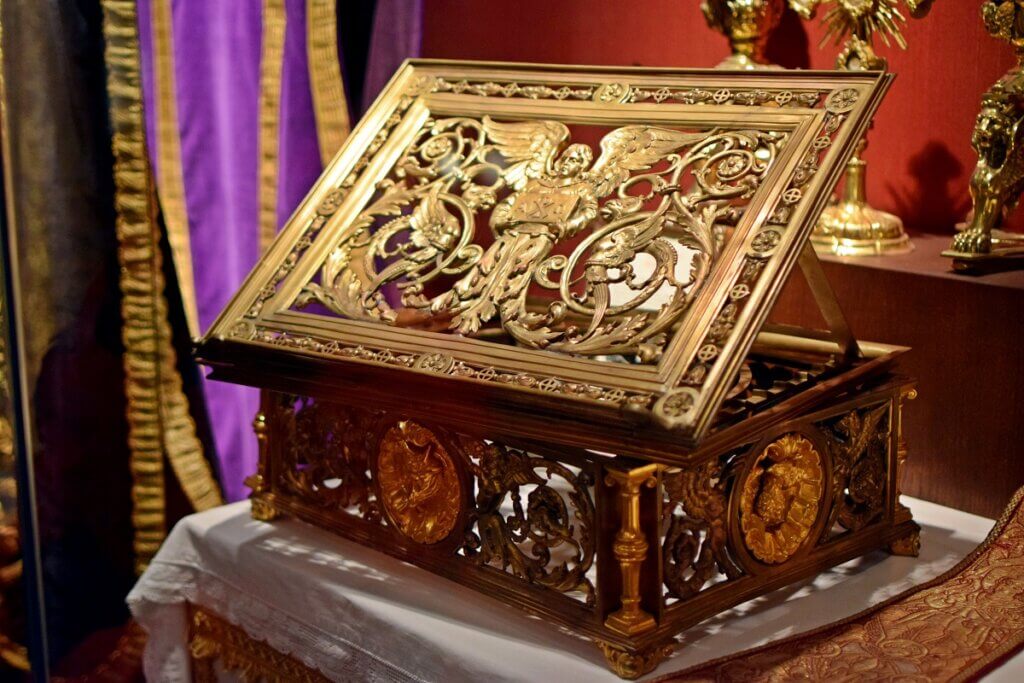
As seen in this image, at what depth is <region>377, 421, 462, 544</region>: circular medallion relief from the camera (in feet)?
4.57

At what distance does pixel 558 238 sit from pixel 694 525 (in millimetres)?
378

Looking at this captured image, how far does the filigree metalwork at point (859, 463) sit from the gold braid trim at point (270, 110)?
1403 millimetres

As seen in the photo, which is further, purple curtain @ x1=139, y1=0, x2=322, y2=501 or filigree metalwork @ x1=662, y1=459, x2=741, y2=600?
purple curtain @ x1=139, y1=0, x2=322, y2=501

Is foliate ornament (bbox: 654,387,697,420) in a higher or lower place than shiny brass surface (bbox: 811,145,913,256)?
lower

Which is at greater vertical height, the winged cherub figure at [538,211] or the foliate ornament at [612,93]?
the foliate ornament at [612,93]

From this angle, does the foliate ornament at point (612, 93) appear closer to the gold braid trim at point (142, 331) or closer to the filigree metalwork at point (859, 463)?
the filigree metalwork at point (859, 463)

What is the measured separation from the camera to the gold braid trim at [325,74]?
2.51 meters

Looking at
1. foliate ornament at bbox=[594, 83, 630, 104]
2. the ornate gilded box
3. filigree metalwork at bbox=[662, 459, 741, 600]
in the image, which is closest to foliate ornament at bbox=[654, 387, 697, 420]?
the ornate gilded box

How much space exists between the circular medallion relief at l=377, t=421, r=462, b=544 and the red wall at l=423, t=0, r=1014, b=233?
41.3 inches

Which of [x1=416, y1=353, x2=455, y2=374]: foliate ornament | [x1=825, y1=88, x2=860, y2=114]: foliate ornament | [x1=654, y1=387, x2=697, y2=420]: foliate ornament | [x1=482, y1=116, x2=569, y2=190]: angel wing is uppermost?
[x1=825, y1=88, x2=860, y2=114]: foliate ornament

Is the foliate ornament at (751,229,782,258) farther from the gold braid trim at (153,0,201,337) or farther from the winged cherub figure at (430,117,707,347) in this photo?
the gold braid trim at (153,0,201,337)

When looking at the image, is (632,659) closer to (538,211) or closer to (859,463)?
(859,463)

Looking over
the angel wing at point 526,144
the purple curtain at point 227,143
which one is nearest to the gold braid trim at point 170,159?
the purple curtain at point 227,143

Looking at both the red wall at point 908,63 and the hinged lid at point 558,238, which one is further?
the red wall at point 908,63
